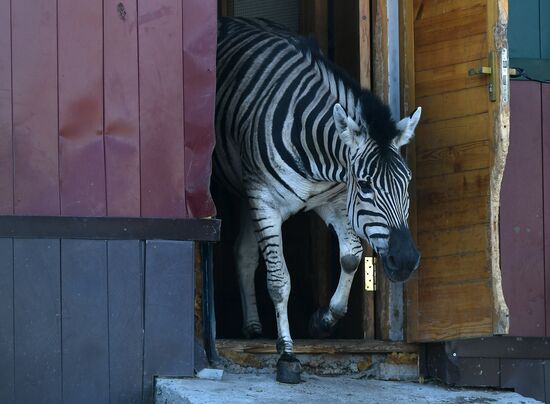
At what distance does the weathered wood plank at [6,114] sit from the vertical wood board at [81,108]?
240 mm

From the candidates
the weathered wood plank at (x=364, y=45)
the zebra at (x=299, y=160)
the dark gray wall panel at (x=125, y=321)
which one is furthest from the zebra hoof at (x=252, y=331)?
the weathered wood plank at (x=364, y=45)

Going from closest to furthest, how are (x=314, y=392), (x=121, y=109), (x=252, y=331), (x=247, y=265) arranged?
(x=121, y=109)
(x=314, y=392)
(x=252, y=331)
(x=247, y=265)

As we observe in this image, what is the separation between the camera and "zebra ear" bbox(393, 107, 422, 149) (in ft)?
20.0

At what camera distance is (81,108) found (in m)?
5.73

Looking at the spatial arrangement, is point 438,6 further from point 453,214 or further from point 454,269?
point 454,269

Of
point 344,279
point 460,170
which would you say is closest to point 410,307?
point 344,279

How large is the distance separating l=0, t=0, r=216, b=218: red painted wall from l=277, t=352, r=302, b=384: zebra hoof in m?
0.91

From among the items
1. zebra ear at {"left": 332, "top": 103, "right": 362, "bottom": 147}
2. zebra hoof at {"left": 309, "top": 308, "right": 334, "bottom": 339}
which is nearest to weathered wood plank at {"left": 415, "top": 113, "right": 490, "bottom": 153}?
zebra ear at {"left": 332, "top": 103, "right": 362, "bottom": 147}

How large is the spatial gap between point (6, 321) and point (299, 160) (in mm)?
1816

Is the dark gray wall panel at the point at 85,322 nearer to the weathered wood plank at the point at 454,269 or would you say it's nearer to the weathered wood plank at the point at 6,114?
the weathered wood plank at the point at 6,114

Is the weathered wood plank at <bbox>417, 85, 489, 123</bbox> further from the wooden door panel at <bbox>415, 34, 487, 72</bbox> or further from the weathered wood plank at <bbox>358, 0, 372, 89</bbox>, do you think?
the weathered wood plank at <bbox>358, 0, 372, 89</bbox>

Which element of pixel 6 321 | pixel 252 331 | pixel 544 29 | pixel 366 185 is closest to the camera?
pixel 6 321

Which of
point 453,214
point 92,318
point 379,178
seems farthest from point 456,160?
point 92,318

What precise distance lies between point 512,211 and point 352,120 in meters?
1.11
